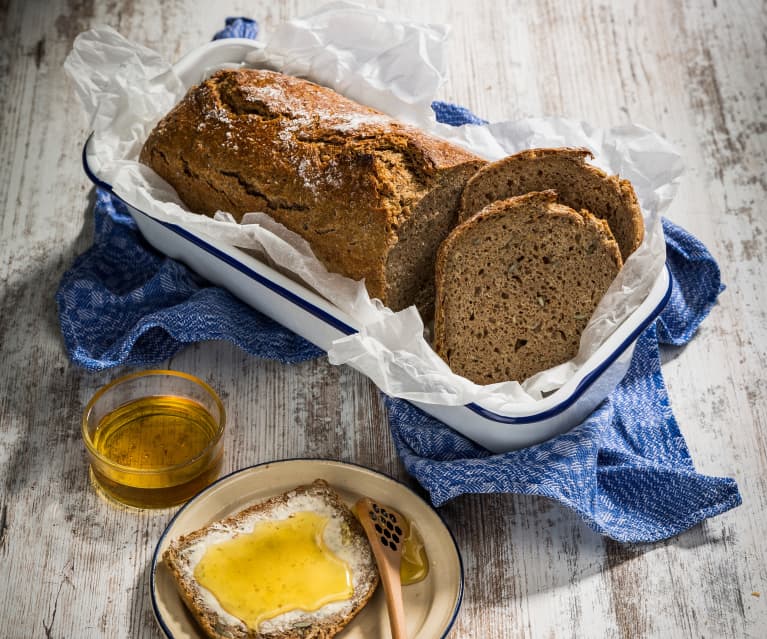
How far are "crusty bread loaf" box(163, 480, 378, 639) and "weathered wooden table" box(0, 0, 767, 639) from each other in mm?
199

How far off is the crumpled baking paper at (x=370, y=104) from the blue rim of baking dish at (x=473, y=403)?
0.13ft

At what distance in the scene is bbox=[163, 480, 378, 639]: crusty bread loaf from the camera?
2.32 metres

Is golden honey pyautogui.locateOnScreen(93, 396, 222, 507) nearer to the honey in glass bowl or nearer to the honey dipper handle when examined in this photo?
the honey in glass bowl

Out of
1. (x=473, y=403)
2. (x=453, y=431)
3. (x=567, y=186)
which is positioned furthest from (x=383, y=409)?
(x=567, y=186)

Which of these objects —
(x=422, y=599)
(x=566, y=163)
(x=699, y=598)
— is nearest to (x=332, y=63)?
(x=566, y=163)

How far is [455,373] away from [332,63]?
3.69 ft

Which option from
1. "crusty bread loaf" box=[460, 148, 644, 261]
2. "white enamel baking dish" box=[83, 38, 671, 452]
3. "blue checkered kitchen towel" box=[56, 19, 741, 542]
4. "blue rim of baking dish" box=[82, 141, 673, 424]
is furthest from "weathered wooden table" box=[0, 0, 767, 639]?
"crusty bread loaf" box=[460, 148, 644, 261]

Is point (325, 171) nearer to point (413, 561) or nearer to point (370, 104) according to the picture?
point (370, 104)

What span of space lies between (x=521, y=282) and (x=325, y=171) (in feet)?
1.95

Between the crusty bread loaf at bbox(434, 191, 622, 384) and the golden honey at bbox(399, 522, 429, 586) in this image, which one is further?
the crusty bread loaf at bbox(434, 191, 622, 384)

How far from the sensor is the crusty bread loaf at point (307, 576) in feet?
7.60

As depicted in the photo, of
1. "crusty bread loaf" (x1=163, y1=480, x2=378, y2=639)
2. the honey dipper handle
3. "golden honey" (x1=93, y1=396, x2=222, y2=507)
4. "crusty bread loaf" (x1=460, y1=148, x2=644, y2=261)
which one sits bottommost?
"golden honey" (x1=93, y1=396, x2=222, y2=507)

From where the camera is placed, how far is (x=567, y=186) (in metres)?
2.77

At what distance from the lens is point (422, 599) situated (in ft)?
7.96
